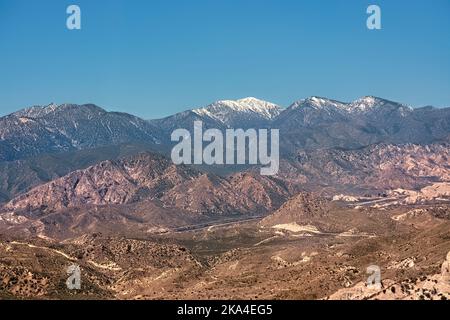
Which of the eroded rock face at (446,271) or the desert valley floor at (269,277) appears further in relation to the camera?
the desert valley floor at (269,277)

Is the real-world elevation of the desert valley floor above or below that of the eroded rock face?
below

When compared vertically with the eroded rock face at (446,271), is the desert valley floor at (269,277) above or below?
below

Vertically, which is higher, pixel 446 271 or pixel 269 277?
pixel 446 271

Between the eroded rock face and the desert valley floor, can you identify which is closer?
the eroded rock face

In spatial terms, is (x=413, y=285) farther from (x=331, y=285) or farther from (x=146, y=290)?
(x=146, y=290)

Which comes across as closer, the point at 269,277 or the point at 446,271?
the point at 446,271

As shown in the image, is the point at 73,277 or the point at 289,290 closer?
the point at 289,290
